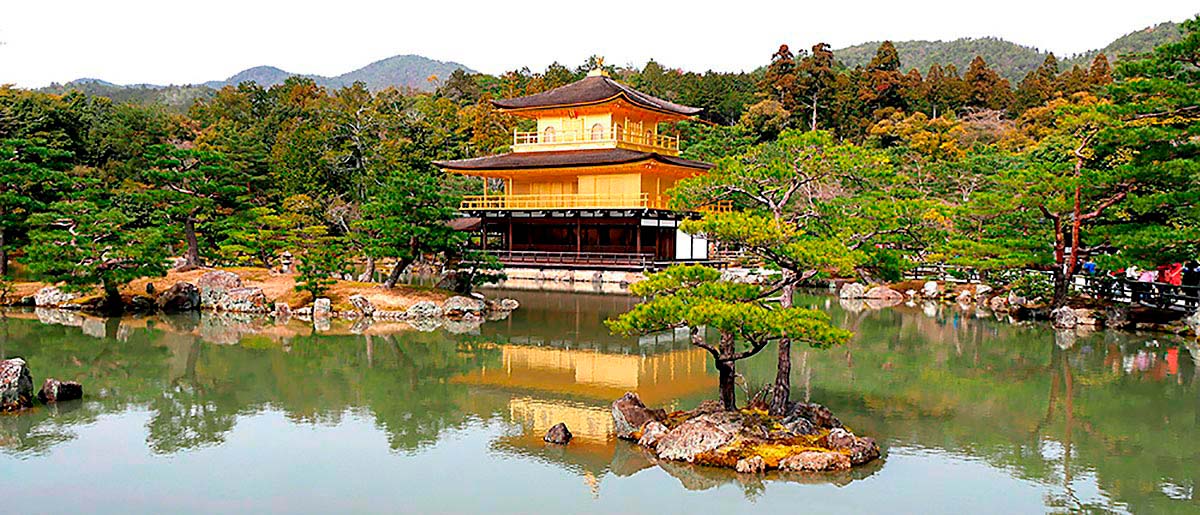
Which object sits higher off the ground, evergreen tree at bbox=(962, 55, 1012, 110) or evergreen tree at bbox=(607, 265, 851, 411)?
evergreen tree at bbox=(962, 55, 1012, 110)

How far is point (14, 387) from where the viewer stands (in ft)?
29.1

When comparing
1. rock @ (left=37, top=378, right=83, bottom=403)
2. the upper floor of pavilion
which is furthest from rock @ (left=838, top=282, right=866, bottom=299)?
rock @ (left=37, top=378, right=83, bottom=403)

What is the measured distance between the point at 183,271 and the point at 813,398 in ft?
52.9

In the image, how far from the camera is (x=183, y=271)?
2030 centimetres

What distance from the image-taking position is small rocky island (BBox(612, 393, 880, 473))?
711 cm

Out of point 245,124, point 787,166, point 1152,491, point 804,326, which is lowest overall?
point 1152,491

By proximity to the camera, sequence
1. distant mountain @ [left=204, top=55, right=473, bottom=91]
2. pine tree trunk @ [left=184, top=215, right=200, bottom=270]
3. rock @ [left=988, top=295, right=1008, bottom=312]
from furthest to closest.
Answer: distant mountain @ [left=204, top=55, right=473, bottom=91] < pine tree trunk @ [left=184, top=215, right=200, bottom=270] < rock @ [left=988, top=295, right=1008, bottom=312]

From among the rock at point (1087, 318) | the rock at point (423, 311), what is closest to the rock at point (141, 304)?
the rock at point (423, 311)

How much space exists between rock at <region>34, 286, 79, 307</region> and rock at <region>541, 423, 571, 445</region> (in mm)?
14556

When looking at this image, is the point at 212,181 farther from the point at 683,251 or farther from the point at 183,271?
the point at 683,251

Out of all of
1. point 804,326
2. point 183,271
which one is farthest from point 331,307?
point 804,326

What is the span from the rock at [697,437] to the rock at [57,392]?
6710 mm

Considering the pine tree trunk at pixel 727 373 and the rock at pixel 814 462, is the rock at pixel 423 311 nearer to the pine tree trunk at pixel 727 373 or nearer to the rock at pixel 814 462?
the pine tree trunk at pixel 727 373

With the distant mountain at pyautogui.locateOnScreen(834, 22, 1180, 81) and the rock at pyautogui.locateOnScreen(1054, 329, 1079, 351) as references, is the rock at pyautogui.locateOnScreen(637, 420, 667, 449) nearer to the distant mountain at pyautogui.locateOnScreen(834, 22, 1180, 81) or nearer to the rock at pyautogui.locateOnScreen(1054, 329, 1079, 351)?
the rock at pyautogui.locateOnScreen(1054, 329, 1079, 351)
